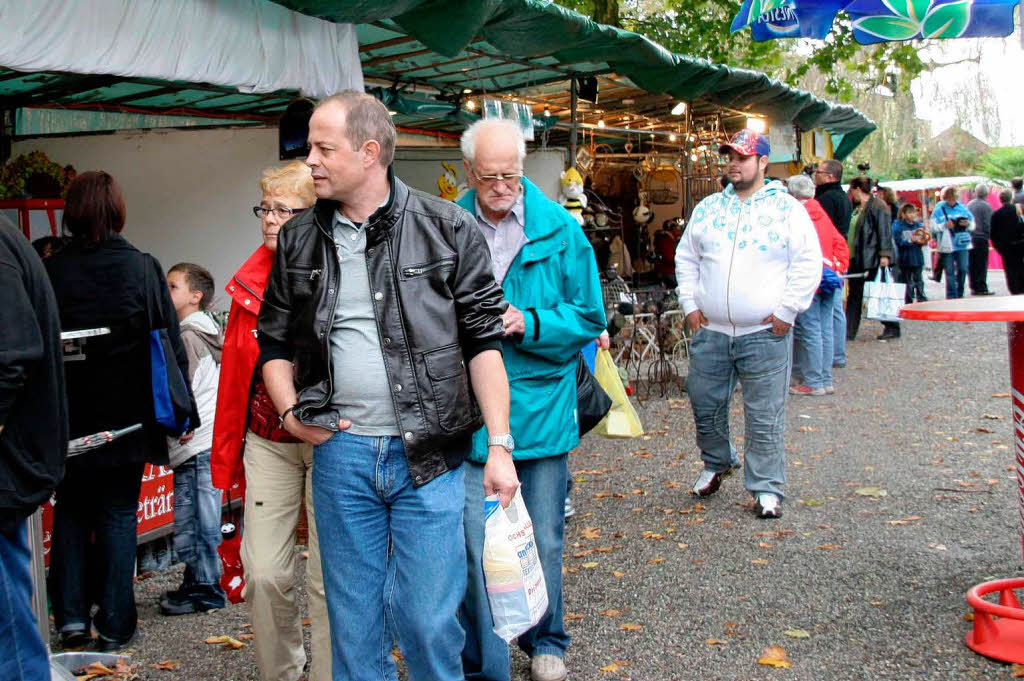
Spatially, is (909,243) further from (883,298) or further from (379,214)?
(379,214)

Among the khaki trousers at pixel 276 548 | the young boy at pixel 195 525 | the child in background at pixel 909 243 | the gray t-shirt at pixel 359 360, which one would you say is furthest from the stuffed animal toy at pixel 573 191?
the child in background at pixel 909 243

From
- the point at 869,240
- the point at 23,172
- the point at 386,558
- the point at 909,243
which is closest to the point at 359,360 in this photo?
the point at 386,558

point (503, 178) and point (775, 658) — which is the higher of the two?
point (503, 178)

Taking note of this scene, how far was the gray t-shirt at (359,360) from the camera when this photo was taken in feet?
9.26

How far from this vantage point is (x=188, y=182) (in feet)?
32.3

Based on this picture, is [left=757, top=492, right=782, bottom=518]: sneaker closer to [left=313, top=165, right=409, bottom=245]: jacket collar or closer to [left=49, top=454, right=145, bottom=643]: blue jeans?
[left=49, top=454, right=145, bottom=643]: blue jeans

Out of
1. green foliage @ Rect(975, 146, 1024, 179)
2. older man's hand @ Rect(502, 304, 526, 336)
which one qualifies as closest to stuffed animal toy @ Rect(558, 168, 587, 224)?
older man's hand @ Rect(502, 304, 526, 336)

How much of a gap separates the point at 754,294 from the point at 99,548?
11.8ft

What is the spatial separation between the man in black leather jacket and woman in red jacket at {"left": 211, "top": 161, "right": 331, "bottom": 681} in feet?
2.08

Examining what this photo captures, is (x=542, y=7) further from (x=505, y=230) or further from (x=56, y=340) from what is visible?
(x=56, y=340)

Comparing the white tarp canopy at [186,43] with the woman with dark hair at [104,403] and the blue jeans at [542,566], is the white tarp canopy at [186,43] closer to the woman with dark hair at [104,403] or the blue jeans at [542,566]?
→ the woman with dark hair at [104,403]

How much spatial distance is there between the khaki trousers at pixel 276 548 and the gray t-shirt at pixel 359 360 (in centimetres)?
79

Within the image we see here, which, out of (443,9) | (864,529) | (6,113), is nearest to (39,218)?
(6,113)

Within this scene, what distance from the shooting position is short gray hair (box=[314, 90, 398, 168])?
2.81 metres
